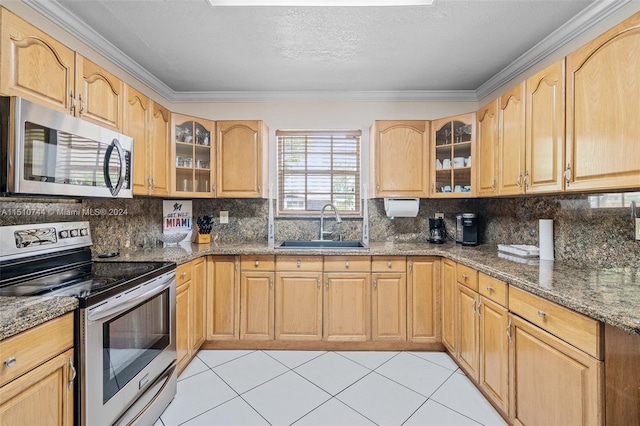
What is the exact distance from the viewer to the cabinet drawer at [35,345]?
921 mm

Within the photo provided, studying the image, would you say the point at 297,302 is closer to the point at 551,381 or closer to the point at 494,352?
the point at 494,352

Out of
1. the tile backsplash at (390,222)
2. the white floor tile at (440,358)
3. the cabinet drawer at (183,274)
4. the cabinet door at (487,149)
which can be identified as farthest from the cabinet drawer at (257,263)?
the cabinet door at (487,149)

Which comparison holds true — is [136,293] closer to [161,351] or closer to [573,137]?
[161,351]

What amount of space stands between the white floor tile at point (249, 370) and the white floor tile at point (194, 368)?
0.11 m

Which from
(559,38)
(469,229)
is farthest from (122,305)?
(559,38)

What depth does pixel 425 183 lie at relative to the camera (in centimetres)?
267

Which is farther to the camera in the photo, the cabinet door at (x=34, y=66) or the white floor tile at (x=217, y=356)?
the white floor tile at (x=217, y=356)

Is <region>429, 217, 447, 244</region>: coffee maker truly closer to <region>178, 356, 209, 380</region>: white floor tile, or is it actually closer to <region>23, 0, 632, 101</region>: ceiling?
<region>23, 0, 632, 101</region>: ceiling

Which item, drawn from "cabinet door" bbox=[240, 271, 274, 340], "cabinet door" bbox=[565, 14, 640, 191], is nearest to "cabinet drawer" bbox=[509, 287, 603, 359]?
"cabinet door" bbox=[565, 14, 640, 191]

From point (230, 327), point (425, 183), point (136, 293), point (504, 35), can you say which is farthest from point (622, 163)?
point (230, 327)

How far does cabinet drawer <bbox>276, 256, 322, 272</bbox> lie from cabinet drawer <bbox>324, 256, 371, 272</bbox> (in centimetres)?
8

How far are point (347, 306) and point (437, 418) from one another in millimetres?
977

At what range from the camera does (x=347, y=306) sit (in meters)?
2.43

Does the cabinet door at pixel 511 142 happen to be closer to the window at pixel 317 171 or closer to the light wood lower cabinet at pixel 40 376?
the window at pixel 317 171
